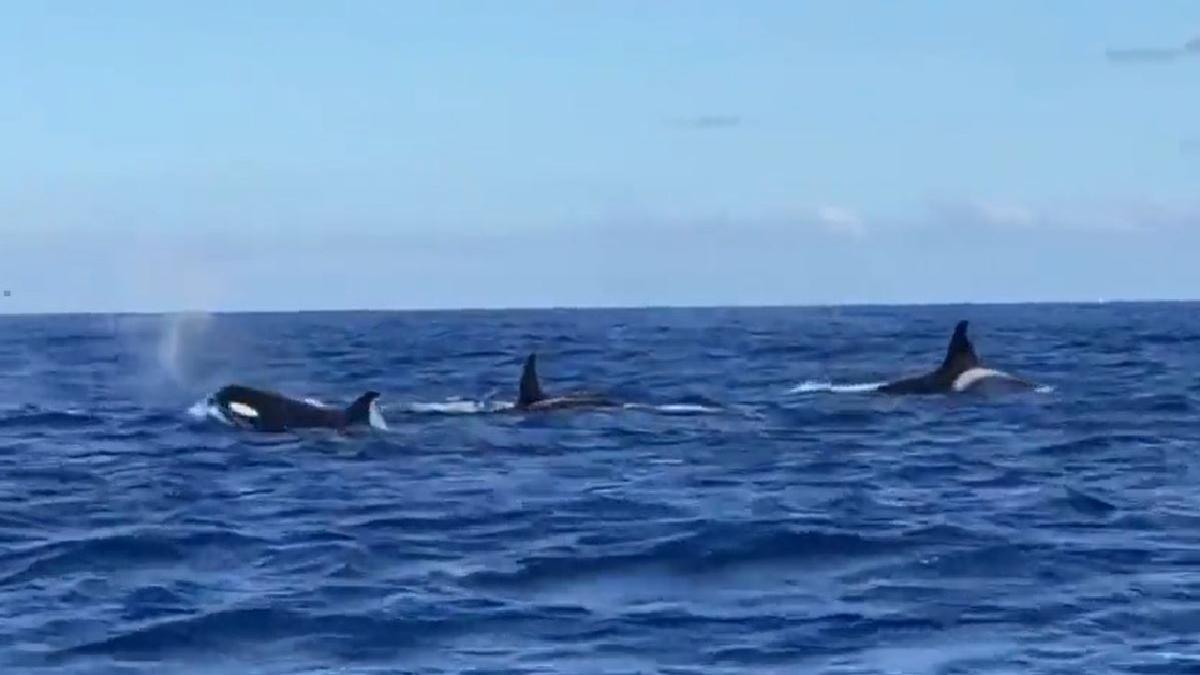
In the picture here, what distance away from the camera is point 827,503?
23219 millimetres

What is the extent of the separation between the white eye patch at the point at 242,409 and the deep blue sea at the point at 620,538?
46cm

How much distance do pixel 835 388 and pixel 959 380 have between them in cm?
295

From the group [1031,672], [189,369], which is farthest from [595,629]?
[189,369]

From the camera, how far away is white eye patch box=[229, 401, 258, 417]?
35.2 m

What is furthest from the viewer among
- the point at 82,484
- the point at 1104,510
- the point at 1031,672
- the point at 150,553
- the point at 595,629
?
the point at 82,484

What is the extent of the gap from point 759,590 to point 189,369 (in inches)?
1869

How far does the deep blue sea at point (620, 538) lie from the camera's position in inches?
607

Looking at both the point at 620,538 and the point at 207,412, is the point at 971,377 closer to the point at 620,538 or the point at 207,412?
the point at 207,412

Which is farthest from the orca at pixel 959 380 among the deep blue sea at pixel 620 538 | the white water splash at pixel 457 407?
the white water splash at pixel 457 407

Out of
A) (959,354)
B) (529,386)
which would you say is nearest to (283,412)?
(529,386)

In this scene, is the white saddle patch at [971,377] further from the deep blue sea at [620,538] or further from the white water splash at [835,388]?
the white water splash at [835,388]

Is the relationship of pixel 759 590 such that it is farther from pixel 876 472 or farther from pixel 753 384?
pixel 753 384

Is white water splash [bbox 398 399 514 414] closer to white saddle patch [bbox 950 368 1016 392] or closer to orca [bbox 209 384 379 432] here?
orca [bbox 209 384 379 432]

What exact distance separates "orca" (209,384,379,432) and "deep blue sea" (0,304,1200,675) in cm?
51
